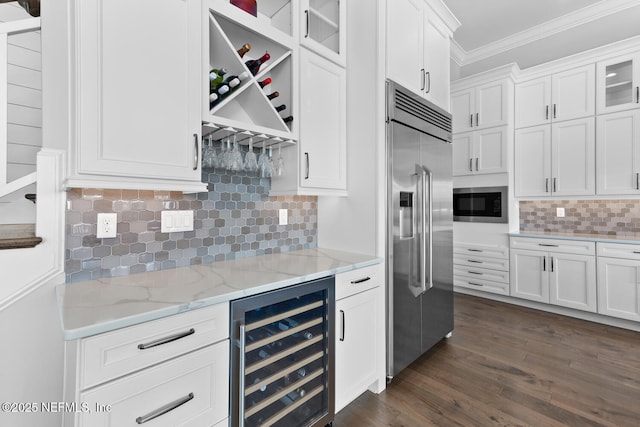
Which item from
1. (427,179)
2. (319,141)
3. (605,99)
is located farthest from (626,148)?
(319,141)

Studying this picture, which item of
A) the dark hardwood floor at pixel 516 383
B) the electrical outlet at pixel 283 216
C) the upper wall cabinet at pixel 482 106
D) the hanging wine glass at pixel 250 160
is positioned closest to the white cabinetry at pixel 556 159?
the upper wall cabinet at pixel 482 106

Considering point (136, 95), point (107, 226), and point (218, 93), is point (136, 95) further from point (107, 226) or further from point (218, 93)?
point (107, 226)

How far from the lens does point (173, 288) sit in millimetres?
1261

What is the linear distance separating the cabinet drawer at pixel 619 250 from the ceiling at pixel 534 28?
2.26 meters

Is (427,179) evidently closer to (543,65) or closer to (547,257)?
(547,257)

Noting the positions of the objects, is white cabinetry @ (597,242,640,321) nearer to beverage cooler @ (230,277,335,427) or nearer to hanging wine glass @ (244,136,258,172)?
beverage cooler @ (230,277,335,427)

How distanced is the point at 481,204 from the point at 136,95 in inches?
163

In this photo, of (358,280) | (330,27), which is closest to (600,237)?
(358,280)

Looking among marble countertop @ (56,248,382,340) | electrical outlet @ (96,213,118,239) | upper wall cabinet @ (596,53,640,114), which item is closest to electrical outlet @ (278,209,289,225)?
marble countertop @ (56,248,382,340)

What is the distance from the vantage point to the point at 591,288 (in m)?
3.21

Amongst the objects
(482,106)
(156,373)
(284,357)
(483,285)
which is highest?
(482,106)

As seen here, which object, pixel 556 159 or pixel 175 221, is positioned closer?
pixel 175 221

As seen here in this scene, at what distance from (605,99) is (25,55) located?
501 centimetres

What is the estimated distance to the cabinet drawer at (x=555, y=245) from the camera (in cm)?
325
